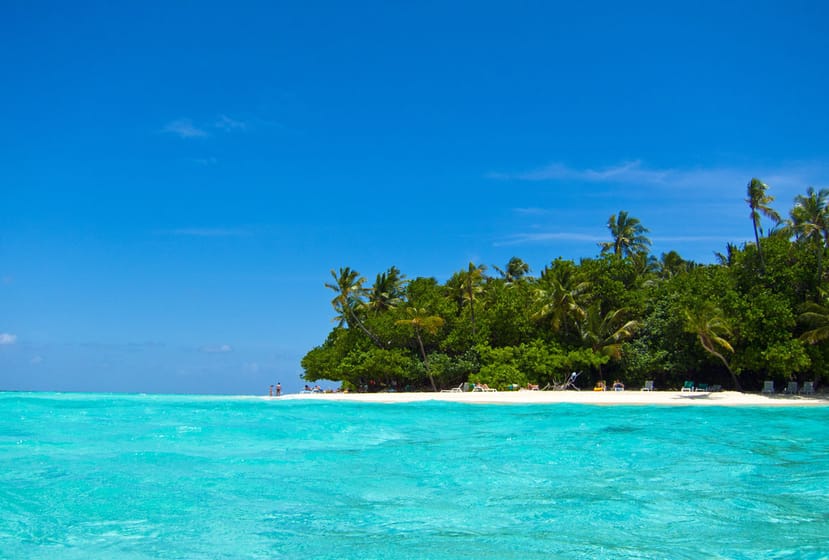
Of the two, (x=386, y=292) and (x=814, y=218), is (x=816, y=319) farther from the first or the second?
(x=386, y=292)

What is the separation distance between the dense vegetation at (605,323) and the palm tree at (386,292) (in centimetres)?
7

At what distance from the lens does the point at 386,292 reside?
150 feet

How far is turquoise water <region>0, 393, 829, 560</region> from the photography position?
22.4ft

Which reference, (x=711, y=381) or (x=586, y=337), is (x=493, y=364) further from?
(x=711, y=381)

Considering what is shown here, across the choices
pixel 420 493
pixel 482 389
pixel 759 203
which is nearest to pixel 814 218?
pixel 759 203

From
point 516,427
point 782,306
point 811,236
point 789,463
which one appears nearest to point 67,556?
point 789,463

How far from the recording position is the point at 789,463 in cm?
1180

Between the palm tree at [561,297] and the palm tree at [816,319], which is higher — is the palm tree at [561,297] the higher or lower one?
the higher one

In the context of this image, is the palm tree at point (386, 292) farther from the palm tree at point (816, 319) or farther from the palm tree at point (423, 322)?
the palm tree at point (816, 319)

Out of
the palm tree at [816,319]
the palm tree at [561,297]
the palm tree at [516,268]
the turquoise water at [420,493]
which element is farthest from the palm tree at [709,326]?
the palm tree at [516,268]

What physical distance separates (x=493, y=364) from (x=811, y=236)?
54.8 feet

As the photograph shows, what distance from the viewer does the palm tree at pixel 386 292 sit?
45194 mm

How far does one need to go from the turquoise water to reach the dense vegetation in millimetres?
11372

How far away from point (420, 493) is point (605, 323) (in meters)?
28.0
